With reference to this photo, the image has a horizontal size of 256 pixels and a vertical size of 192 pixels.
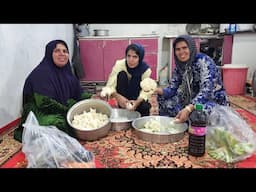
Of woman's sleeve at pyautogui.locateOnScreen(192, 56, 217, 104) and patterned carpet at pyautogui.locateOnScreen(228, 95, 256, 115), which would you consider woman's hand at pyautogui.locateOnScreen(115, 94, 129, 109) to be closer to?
woman's sleeve at pyautogui.locateOnScreen(192, 56, 217, 104)

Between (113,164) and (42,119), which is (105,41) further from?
(113,164)

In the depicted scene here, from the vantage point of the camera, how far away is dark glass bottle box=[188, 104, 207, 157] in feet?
4.06

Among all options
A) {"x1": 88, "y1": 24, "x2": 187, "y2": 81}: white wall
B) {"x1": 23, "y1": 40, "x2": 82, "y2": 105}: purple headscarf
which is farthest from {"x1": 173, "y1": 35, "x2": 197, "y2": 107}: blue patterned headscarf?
{"x1": 88, "y1": 24, "x2": 187, "y2": 81}: white wall

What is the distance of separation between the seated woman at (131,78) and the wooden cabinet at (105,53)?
1.52 metres

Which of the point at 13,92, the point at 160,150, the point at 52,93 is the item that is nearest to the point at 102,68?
the point at 13,92

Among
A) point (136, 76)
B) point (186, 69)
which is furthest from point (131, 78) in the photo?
point (186, 69)

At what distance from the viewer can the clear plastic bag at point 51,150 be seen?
1.08 metres

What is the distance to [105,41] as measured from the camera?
11.5 ft

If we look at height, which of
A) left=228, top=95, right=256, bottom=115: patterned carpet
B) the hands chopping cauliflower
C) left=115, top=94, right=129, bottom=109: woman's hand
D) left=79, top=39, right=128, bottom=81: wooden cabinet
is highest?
left=79, top=39, right=128, bottom=81: wooden cabinet

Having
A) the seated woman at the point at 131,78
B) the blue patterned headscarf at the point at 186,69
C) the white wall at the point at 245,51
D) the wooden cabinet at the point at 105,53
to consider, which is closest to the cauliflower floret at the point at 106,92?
the seated woman at the point at 131,78

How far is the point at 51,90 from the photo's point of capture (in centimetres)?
158

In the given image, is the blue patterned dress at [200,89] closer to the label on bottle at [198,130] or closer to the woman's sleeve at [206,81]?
the woman's sleeve at [206,81]

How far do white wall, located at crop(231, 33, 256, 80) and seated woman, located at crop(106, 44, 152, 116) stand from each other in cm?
A: 191

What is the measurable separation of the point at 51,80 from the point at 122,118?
594mm
